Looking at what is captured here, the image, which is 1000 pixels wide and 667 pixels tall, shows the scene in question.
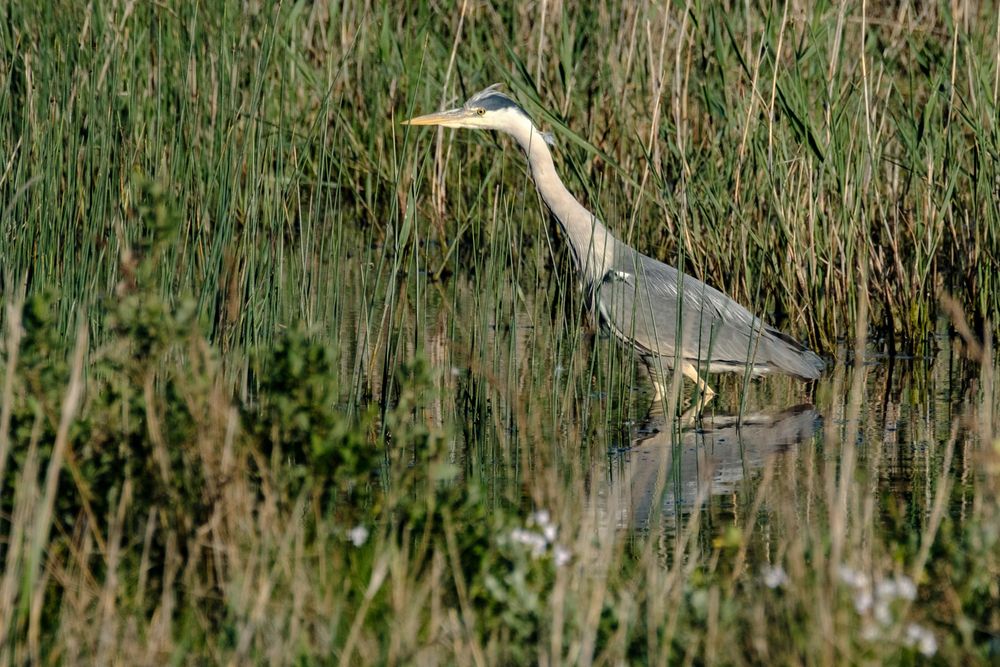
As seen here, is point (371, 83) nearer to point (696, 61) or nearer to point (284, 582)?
point (696, 61)

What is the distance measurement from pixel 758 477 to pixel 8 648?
7.55 ft

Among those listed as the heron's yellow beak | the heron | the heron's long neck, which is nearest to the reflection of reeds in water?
the heron

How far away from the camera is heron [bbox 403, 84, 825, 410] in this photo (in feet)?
16.8

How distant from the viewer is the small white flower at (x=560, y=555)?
2533 millimetres

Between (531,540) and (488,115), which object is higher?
Answer: (488,115)

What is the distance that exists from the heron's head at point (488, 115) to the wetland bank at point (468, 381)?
0.33 meters

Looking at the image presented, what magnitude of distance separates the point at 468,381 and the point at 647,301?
3.21 feet

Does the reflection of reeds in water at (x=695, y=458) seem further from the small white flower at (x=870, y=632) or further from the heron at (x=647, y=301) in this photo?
the small white flower at (x=870, y=632)

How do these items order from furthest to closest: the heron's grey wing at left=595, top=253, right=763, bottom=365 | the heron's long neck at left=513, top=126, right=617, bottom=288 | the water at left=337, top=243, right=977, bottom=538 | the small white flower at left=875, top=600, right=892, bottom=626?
1. the heron's long neck at left=513, top=126, right=617, bottom=288
2. the heron's grey wing at left=595, top=253, right=763, bottom=365
3. the water at left=337, top=243, right=977, bottom=538
4. the small white flower at left=875, top=600, right=892, bottom=626

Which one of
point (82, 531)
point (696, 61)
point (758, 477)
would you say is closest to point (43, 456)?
point (82, 531)

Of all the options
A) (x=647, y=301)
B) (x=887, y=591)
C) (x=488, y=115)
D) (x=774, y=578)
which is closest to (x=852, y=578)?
(x=887, y=591)

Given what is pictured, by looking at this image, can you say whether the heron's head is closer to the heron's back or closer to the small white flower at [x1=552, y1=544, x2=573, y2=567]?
the heron's back

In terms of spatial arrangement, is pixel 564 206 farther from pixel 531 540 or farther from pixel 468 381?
pixel 531 540

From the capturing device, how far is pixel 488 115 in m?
5.75
